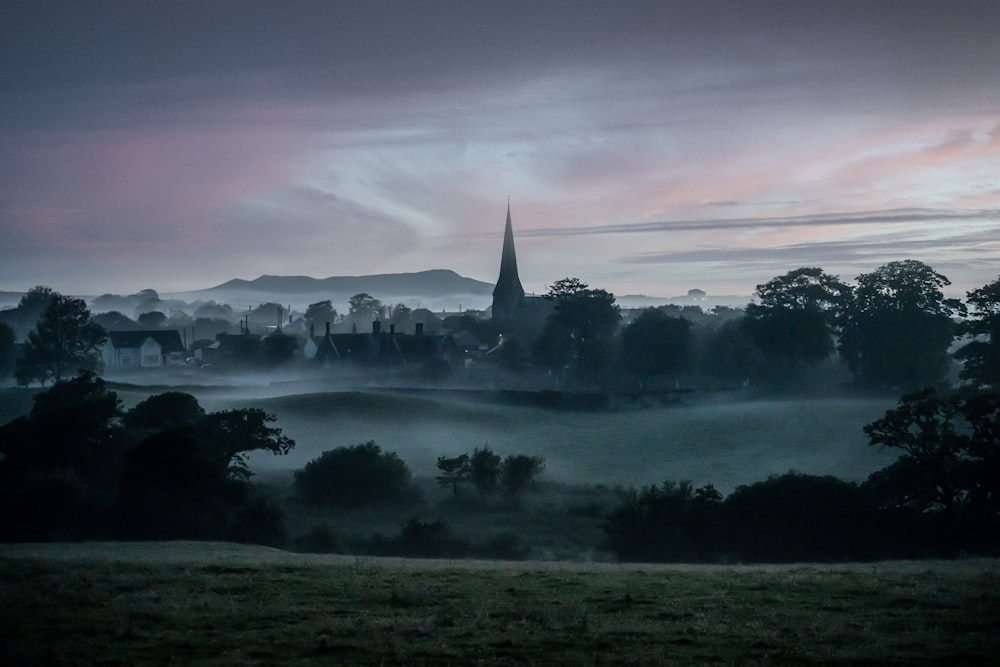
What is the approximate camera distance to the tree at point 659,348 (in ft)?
263

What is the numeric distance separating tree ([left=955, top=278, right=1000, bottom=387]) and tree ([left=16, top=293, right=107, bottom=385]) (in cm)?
6718

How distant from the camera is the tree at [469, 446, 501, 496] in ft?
132

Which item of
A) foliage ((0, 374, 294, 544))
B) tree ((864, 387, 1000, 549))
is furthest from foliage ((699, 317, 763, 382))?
foliage ((0, 374, 294, 544))

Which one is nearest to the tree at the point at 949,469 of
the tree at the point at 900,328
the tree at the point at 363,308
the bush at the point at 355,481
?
the bush at the point at 355,481

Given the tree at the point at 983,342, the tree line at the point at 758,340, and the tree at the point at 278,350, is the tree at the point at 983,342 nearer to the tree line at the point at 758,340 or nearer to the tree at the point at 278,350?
the tree line at the point at 758,340

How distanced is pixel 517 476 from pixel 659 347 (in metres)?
43.0

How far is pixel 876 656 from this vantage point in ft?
39.6

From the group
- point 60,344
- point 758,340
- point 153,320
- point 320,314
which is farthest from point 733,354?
point 153,320

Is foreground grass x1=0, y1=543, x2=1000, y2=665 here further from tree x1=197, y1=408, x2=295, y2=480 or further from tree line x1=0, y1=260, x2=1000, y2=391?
tree line x1=0, y1=260, x2=1000, y2=391

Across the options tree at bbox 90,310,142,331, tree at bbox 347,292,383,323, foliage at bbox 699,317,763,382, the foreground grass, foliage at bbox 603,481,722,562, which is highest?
tree at bbox 347,292,383,323

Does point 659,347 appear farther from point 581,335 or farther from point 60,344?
point 60,344

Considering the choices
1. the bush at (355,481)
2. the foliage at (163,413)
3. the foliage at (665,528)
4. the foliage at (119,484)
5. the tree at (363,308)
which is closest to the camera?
the foliage at (665,528)

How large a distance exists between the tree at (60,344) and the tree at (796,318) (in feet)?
186

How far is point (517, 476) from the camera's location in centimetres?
3988
